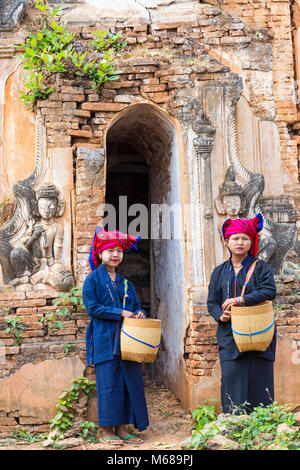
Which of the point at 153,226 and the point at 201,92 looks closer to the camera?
the point at 201,92

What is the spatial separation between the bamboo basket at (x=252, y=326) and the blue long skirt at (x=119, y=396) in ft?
3.26

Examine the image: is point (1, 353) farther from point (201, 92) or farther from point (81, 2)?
point (81, 2)

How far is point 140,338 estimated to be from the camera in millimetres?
4918

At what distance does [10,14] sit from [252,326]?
434cm

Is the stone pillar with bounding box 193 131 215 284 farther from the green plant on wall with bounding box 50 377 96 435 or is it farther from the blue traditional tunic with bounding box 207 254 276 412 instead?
the green plant on wall with bounding box 50 377 96 435

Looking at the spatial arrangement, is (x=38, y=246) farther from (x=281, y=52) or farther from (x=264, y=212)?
(x=281, y=52)

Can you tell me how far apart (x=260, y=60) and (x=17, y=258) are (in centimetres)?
358

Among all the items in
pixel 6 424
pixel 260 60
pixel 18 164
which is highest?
pixel 260 60

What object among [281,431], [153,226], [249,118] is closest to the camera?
[281,431]

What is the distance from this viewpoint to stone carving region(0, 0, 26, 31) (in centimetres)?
662

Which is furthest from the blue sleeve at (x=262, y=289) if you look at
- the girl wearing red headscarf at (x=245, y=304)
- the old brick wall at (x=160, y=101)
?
the old brick wall at (x=160, y=101)

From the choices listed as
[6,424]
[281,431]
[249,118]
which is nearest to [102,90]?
[249,118]

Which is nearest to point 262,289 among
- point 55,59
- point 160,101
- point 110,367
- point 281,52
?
point 110,367

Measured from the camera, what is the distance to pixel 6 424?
5.61m
